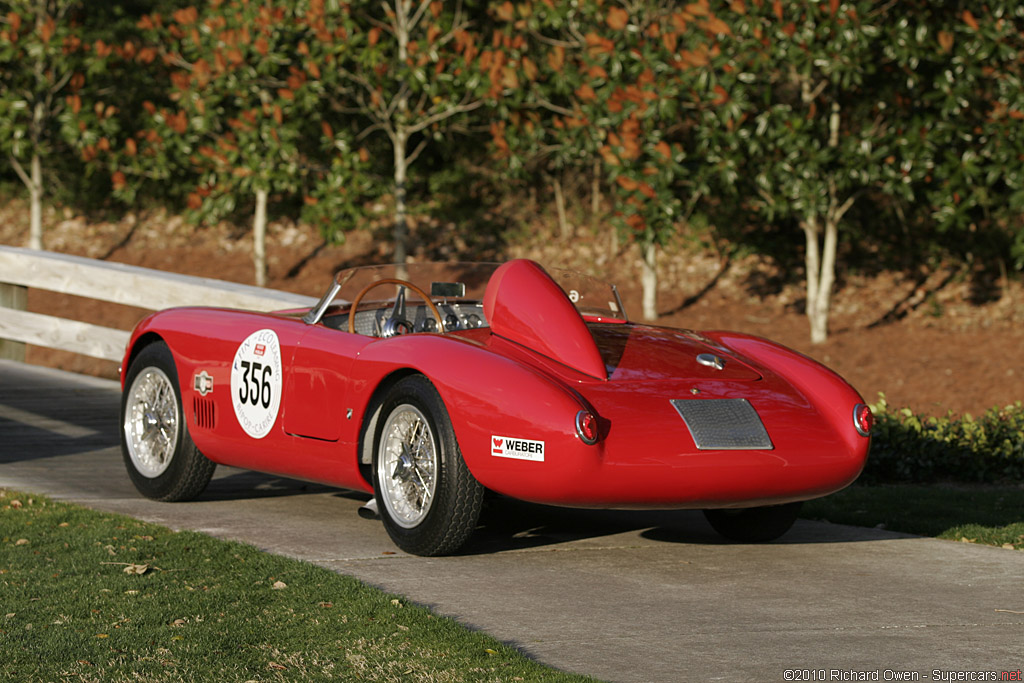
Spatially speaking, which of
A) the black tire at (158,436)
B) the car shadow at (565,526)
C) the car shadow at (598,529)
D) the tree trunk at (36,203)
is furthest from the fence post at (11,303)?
the tree trunk at (36,203)

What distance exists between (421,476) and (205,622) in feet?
4.85

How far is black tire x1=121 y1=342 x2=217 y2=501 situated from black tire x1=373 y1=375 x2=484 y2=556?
1.40m

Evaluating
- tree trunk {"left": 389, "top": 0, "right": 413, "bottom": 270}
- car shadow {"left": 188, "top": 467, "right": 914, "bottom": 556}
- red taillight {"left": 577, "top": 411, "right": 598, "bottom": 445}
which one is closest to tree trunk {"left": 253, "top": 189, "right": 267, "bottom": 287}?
tree trunk {"left": 389, "top": 0, "right": 413, "bottom": 270}

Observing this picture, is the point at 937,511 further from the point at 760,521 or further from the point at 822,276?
the point at 822,276

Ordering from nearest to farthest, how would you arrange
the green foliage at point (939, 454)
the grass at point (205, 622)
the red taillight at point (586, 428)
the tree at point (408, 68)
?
1. the grass at point (205, 622)
2. the red taillight at point (586, 428)
3. the green foliage at point (939, 454)
4. the tree at point (408, 68)

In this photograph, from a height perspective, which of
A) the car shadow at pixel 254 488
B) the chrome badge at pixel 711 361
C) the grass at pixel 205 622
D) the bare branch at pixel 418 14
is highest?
the bare branch at pixel 418 14

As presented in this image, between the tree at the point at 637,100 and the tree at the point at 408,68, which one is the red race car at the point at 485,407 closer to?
the tree at the point at 637,100

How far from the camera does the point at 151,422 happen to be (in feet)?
23.3

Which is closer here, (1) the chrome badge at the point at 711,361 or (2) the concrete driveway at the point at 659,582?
(2) the concrete driveway at the point at 659,582

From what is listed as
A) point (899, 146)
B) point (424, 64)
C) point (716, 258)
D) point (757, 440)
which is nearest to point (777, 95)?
point (899, 146)

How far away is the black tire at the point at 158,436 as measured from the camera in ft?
22.4

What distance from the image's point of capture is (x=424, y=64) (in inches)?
634

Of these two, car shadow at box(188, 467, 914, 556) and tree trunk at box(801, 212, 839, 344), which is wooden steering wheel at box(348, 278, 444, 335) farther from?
tree trunk at box(801, 212, 839, 344)

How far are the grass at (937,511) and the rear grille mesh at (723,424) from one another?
149 centimetres
